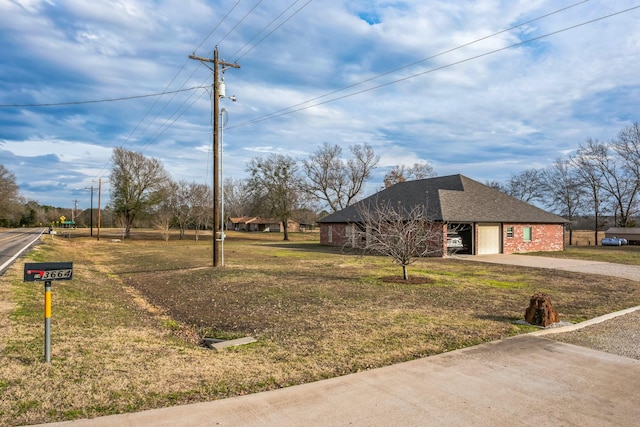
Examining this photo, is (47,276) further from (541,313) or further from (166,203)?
(166,203)

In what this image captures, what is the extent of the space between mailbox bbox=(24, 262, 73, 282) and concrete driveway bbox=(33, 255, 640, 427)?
2.14 m

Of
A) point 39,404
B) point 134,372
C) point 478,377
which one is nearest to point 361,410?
point 478,377

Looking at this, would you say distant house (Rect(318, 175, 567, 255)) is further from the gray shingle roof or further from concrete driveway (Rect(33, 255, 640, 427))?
concrete driveway (Rect(33, 255, 640, 427))

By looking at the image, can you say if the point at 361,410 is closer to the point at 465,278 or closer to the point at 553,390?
the point at 553,390

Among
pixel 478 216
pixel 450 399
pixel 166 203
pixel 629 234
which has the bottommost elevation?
pixel 450 399

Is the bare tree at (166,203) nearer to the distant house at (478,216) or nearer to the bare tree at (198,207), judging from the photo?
the bare tree at (198,207)

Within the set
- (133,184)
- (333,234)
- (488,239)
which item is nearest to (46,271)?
(488,239)

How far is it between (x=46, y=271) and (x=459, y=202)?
2668 centimetres

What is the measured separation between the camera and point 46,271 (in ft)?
16.3

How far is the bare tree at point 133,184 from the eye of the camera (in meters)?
50.0

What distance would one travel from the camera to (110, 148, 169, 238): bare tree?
50.0m

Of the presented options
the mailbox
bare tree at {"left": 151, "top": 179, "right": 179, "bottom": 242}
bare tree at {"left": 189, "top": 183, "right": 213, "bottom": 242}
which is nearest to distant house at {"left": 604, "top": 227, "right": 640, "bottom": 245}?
bare tree at {"left": 189, "top": 183, "right": 213, "bottom": 242}

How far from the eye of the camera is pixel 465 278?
1459cm

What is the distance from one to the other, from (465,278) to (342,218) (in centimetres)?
2013
